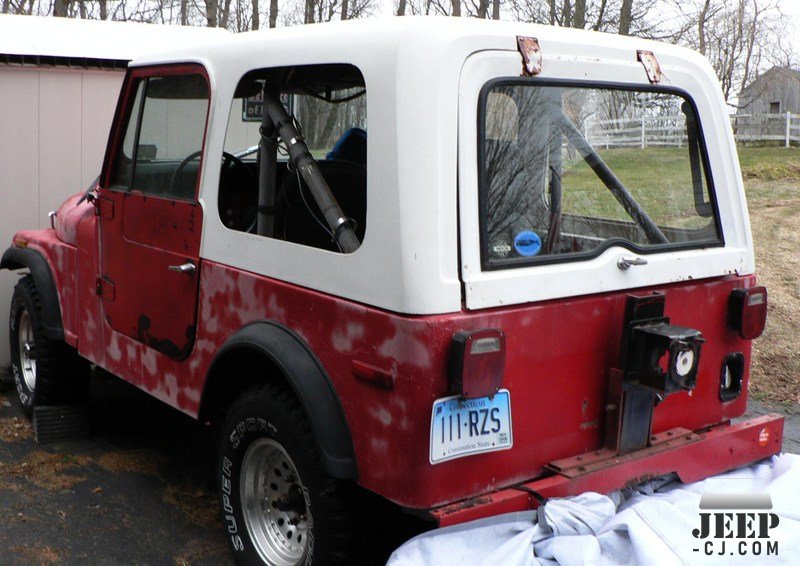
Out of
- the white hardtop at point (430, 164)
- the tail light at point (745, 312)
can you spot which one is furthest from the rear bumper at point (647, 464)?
the white hardtop at point (430, 164)

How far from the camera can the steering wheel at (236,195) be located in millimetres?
3746

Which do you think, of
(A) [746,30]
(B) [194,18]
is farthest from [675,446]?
(A) [746,30]

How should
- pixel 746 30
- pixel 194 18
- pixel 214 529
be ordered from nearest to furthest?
1. pixel 214 529
2. pixel 194 18
3. pixel 746 30

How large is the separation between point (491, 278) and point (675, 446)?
1061 millimetres

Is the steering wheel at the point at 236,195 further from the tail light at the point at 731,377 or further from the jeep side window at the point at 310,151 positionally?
the tail light at the point at 731,377

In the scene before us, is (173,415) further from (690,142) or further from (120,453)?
(690,142)

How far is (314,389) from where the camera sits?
10.2ft

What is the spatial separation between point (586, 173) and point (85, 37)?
4.82 m

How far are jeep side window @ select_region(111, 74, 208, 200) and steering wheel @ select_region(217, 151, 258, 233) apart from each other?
156mm

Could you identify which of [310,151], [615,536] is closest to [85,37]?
[310,151]

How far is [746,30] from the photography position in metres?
27.9

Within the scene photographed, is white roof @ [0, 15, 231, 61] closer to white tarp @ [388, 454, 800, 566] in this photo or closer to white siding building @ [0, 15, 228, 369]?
white siding building @ [0, 15, 228, 369]

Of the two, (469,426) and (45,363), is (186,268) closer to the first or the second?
(469,426)

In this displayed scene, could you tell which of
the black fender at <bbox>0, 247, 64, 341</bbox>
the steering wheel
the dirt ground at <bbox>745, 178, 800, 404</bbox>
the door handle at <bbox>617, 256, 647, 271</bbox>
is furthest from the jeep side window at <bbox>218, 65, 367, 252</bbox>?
the dirt ground at <bbox>745, 178, 800, 404</bbox>
